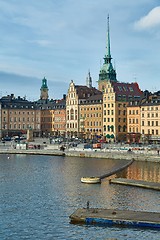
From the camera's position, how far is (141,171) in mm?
80062

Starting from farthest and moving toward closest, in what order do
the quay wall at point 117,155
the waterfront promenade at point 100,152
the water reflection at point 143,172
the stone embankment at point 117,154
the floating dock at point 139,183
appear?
the waterfront promenade at point 100,152, the stone embankment at point 117,154, the quay wall at point 117,155, the water reflection at point 143,172, the floating dock at point 139,183

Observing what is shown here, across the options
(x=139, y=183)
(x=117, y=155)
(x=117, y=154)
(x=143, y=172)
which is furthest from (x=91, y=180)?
(x=117, y=154)

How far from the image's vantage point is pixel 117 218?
42094mm

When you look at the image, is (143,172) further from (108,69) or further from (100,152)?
(108,69)

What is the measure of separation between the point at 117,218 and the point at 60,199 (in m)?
13.2

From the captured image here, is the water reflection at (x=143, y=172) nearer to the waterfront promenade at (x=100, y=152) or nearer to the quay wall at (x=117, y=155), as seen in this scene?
the quay wall at (x=117, y=155)

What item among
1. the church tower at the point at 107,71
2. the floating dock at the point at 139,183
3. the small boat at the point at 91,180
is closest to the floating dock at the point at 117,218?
the floating dock at the point at 139,183

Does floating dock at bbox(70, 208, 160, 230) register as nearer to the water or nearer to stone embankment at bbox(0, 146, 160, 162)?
the water

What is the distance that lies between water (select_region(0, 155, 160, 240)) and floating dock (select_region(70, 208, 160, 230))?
685mm

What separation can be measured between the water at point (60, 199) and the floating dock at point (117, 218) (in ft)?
2.25

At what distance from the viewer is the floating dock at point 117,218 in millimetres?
41406

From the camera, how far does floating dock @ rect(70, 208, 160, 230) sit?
41.4 meters

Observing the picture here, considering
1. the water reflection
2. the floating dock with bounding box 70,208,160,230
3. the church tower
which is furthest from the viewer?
the church tower

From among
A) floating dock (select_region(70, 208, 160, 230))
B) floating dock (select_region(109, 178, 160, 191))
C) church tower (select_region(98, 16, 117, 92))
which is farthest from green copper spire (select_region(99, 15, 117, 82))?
floating dock (select_region(70, 208, 160, 230))
